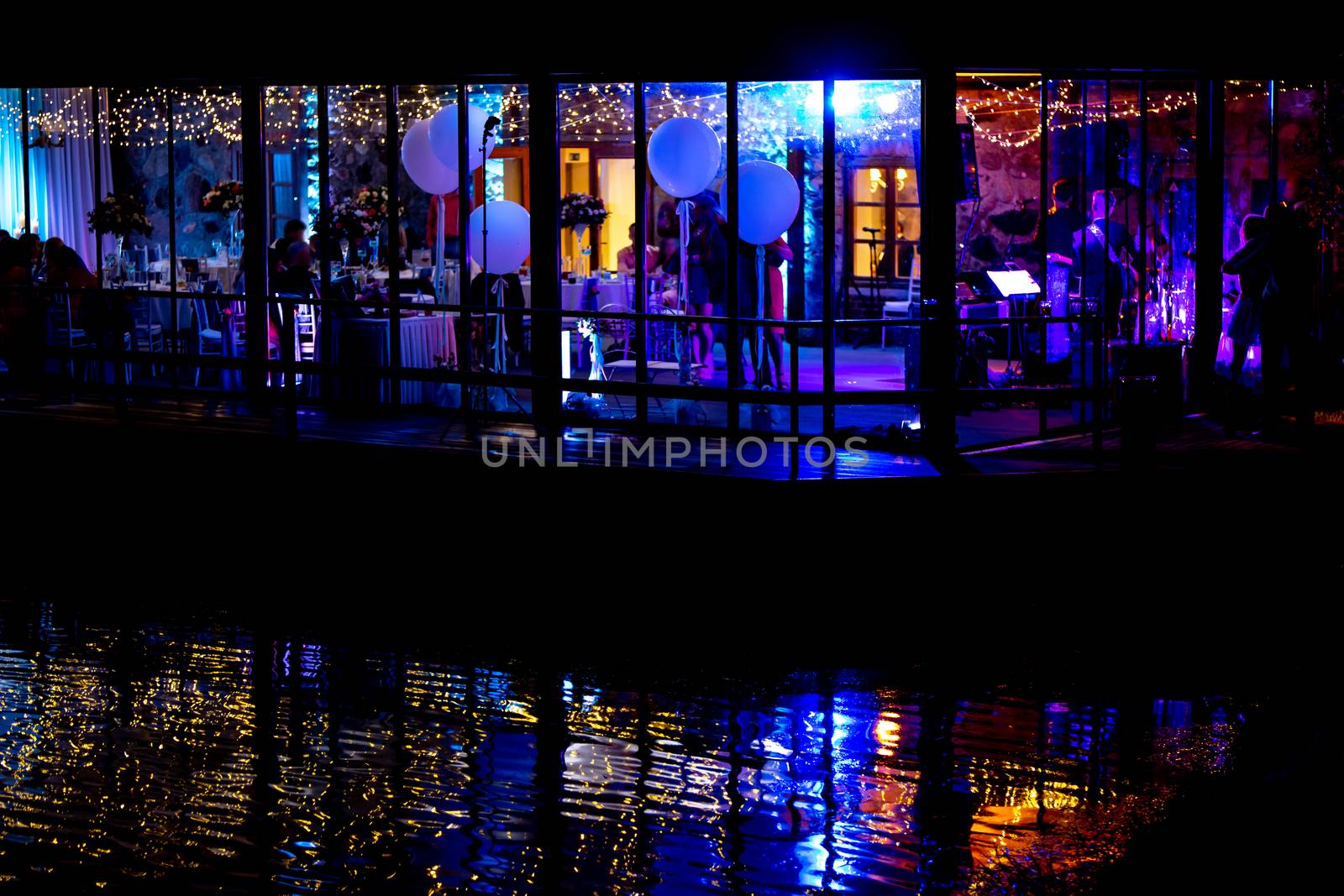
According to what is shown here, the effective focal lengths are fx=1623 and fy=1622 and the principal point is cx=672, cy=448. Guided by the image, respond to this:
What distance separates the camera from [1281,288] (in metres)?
12.2

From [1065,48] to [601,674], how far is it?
666cm

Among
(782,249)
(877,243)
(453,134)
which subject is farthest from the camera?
(877,243)

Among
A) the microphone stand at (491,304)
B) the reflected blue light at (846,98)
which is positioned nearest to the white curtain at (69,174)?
the microphone stand at (491,304)

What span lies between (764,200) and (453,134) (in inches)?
112

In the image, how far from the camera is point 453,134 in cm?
1353

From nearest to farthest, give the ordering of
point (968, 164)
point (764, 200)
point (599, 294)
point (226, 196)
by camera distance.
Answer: point (764, 200)
point (968, 164)
point (599, 294)
point (226, 196)

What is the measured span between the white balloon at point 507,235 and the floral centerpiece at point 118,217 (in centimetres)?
367

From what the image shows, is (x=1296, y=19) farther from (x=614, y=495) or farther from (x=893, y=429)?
(x=614, y=495)

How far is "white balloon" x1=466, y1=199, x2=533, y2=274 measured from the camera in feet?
43.4

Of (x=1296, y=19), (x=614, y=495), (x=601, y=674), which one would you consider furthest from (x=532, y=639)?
(x=1296, y=19)

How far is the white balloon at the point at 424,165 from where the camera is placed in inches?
535

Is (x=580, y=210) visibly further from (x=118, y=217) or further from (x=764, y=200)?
(x=118, y=217)

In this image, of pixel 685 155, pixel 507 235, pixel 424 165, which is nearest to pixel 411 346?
pixel 507 235

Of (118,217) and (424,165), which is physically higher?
(424,165)
